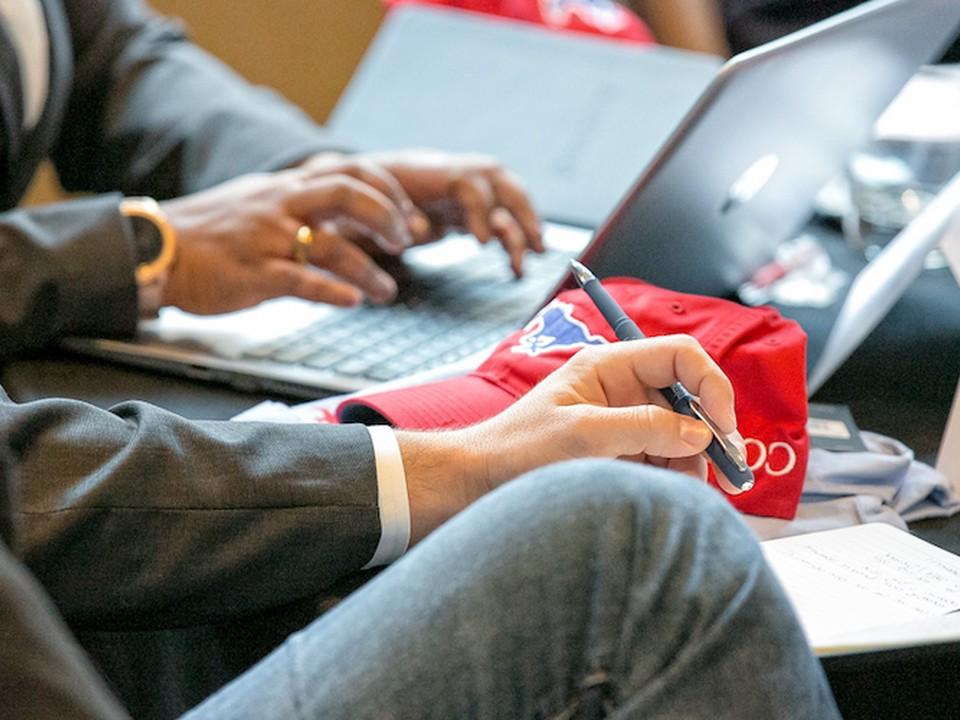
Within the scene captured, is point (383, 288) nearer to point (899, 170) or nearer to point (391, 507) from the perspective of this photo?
point (391, 507)

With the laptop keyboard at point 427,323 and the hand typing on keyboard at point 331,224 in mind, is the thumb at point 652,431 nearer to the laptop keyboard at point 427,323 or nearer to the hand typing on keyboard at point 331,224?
the laptop keyboard at point 427,323

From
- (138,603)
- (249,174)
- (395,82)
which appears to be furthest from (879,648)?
(395,82)

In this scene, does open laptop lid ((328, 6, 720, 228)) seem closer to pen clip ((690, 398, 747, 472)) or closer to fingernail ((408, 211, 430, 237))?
fingernail ((408, 211, 430, 237))

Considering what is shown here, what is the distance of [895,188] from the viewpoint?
121 centimetres

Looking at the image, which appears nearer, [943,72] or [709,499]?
[709,499]

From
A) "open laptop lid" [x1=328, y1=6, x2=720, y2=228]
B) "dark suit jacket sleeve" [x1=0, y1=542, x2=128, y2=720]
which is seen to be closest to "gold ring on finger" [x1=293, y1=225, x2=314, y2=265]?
"open laptop lid" [x1=328, y1=6, x2=720, y2=228]

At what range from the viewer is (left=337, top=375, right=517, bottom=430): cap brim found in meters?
0.74

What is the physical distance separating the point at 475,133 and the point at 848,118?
0.44 metres

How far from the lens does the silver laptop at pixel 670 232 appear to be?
0.82m

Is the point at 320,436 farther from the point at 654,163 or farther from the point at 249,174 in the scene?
the point at 249,174

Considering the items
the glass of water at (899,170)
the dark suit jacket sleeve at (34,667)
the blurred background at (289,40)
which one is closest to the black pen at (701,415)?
the dark suit jacket sleeve at (34,667)

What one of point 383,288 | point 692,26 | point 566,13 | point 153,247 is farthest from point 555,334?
point 692,26

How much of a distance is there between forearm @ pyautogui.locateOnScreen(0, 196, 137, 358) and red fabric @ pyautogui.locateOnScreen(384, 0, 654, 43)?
31.3 inches

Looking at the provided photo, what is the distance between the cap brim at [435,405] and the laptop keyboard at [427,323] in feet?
0.48
